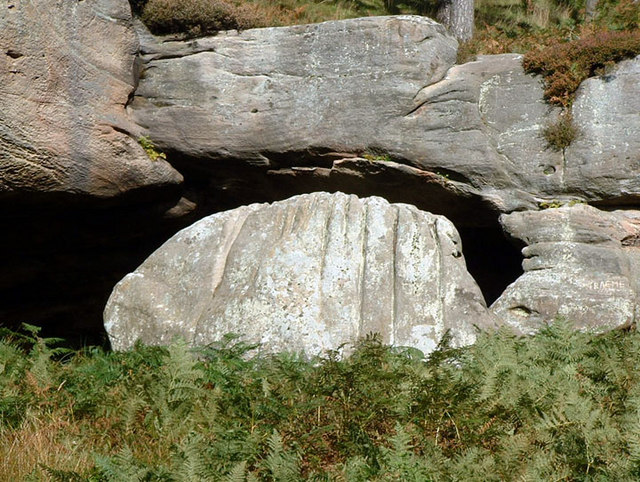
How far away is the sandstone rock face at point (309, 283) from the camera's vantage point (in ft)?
27.1

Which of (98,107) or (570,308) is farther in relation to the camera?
(98,107)

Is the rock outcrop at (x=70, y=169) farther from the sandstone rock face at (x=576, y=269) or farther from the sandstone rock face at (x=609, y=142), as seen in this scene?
the sandstone rock face at (x=609, y=142)

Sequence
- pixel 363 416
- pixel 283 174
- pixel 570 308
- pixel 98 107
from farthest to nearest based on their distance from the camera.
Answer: pixel 283 174
pixel 98 107
pixel 570 308
pixel 363 416

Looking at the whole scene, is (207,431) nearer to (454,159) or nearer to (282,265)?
(282,265)

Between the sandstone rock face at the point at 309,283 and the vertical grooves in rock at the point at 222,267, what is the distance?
0.05 feet

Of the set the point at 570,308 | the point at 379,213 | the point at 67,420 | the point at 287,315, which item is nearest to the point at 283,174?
the point at 379,213

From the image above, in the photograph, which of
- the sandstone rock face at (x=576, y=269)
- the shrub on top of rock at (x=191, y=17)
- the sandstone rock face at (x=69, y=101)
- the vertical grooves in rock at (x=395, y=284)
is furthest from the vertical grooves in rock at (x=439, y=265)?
the shrub on top of rock at (x=191, y=17)

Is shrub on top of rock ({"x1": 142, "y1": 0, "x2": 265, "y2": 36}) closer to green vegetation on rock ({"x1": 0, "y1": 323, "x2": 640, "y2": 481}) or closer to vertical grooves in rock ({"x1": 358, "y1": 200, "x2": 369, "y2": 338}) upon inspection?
vertical grooves in rock ({"x1": 358, "y1": 200, "x2": 369, "y2": 338})

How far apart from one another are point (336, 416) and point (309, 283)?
3222mm

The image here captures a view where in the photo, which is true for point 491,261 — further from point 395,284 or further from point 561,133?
point 395,284

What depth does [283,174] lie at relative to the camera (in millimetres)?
10977

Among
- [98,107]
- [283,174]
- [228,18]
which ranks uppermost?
[228,18]

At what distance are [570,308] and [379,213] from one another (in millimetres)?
2460

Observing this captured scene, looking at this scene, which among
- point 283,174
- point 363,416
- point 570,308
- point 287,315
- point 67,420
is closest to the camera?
point 363,416
